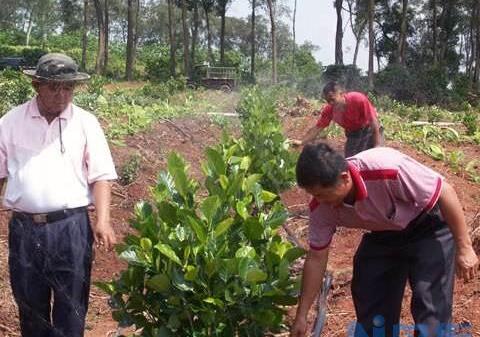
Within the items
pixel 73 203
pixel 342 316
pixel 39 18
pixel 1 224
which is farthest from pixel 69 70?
pixel 39 18

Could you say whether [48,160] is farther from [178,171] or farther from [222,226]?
[222,226]

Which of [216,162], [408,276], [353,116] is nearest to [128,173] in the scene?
[353,116]

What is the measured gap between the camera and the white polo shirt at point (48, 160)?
3418 millimetres

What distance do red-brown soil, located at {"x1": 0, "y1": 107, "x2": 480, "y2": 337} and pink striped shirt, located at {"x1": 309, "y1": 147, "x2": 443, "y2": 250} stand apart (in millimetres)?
1014

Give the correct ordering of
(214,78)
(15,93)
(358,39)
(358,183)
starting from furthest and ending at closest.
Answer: (358,39) < (214,78) < (15,93) < (358,183)

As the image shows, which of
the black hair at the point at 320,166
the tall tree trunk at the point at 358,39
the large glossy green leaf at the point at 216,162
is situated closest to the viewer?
the black hair at the point at 320,166

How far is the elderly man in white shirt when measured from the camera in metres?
3.42

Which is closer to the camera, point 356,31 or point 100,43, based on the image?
point 100,43

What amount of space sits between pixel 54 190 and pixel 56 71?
1.91 feet

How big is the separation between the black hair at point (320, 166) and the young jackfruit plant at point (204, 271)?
555mm

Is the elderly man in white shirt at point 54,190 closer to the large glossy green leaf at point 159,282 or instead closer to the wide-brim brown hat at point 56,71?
the wide-brim brown hat at point 56,71

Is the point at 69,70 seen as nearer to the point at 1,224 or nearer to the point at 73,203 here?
the point at 73,203

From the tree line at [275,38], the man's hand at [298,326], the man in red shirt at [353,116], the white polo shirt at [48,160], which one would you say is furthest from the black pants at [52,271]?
the tree line at [275,38]

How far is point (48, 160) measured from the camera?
343 centimetres
